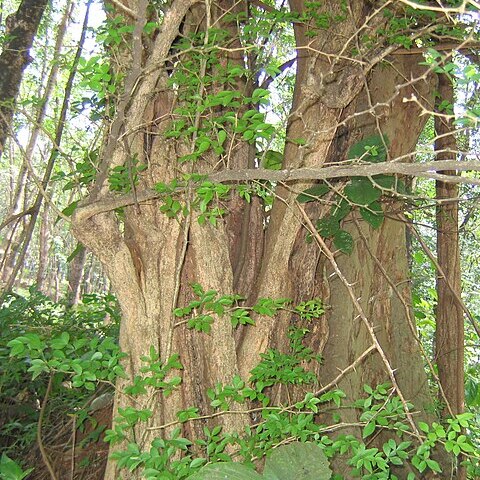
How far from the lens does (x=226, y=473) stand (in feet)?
5.20

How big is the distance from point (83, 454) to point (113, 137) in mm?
2172

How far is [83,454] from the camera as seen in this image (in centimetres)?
336

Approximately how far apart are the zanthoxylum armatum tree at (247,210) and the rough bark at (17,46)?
1.52m

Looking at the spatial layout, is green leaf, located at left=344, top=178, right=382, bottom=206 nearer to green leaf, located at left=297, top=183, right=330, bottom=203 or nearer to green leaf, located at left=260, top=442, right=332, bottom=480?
green leaf, located at left=297, top=183, right=330, bottom=203

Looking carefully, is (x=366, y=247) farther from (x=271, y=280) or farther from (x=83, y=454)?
(x=83, y=454)

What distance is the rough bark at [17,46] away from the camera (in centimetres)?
404

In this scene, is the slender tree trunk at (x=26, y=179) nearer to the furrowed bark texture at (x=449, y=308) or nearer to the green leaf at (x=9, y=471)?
the green leaf at (x=9, y=471)

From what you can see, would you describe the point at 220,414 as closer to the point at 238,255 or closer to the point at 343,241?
→ the point at 238,255

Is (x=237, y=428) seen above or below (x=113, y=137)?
below

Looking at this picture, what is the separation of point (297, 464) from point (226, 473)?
10.3 inches

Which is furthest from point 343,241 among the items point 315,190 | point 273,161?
point 273,161

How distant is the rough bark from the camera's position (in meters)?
4.04

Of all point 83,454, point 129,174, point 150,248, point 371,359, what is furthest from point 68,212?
point 371,359

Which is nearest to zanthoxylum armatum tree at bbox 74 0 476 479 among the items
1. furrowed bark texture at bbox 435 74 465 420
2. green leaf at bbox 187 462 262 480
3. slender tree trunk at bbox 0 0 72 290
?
furrowed bark texture at bbox 435 74 465 420
